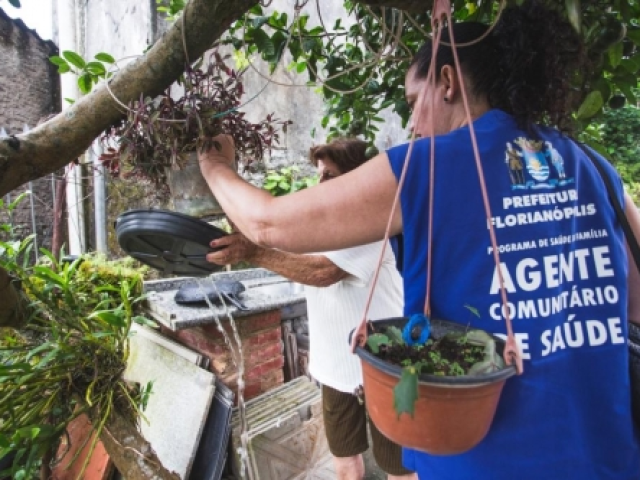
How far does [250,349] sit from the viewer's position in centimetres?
237

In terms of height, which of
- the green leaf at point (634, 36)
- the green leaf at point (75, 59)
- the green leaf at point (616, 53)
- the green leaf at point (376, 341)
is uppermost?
the green leaf at point (75, 59)

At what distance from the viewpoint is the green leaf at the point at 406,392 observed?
1.85 feet

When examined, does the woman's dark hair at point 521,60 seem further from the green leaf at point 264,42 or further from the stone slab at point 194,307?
the stone slab at point 194,307

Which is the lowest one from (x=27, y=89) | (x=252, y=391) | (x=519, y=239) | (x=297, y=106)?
(x=252, y=391)

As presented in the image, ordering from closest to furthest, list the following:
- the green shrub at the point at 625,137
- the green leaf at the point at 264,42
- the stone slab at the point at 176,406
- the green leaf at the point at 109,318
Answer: the green leaf at the point at 264,42
the green leaf at the point at 109,318
the stone slab at the point at 176,406
the green shrub at the point at 625,137

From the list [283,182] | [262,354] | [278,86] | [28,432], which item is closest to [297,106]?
[278,86]

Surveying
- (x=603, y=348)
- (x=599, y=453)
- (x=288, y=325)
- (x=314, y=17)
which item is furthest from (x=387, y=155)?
(x=314, y=17)

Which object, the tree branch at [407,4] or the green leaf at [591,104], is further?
the green leaf at [591,104]

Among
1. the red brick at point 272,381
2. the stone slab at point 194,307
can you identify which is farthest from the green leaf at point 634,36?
the red brick at point 272,381

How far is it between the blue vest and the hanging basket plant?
457mm

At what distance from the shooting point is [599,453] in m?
0.78

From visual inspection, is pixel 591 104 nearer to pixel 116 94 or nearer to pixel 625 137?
pixel 116 94

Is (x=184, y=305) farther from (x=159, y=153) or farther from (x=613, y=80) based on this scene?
(x=613, y=80)

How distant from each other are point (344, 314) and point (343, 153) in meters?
0.76
